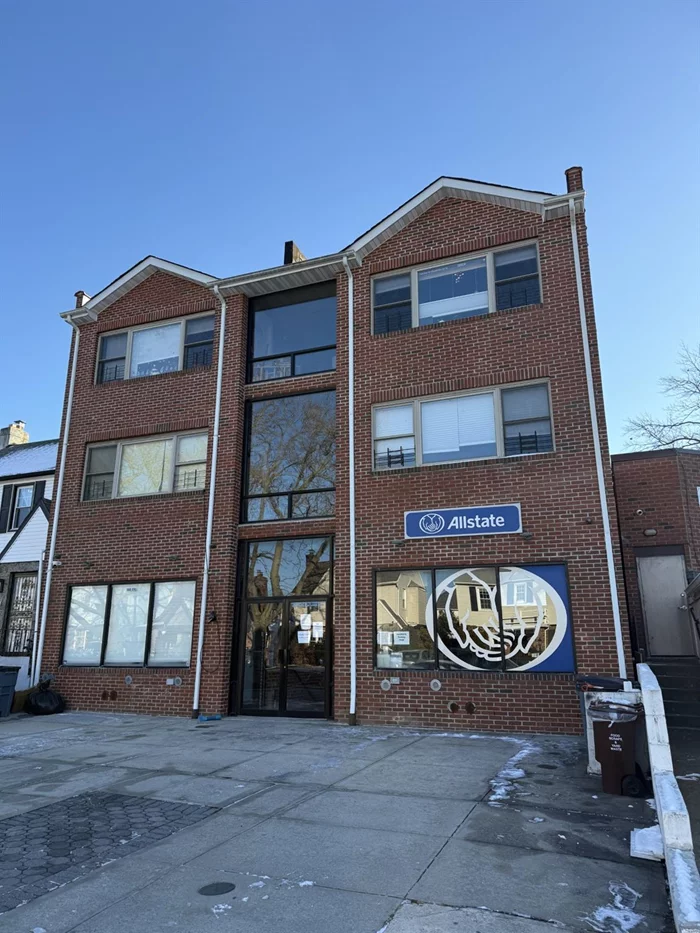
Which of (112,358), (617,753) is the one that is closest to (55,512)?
(112,358)

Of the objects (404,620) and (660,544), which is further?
(660,544)

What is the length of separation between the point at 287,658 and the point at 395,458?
14.4 feet

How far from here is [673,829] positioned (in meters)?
4.32

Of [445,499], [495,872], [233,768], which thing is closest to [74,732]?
[233,768]

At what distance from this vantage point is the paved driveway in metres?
3.87

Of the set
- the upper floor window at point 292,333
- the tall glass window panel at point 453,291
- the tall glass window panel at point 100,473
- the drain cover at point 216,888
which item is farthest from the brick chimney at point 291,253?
the drain cover at point 216,888

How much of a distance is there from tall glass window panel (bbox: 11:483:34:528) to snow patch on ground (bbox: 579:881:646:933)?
59.1ft

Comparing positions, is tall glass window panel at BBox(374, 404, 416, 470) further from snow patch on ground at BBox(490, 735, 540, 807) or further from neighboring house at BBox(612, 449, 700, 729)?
neighboring house at BBox(612, 449, 700, 729)

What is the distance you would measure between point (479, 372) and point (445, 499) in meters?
2.52

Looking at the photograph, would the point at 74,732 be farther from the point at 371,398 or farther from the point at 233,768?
the point at 371,398

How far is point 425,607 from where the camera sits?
Result: 1148 centimetres

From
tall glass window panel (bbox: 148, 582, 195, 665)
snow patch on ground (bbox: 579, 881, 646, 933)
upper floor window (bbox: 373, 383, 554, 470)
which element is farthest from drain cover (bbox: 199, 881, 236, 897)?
tall glass window panel (bbox: 148, 582, 195, 665)

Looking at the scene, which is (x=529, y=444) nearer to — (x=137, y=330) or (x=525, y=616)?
(x=525, y=616)

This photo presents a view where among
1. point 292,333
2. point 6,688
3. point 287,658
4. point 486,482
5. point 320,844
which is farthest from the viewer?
point 292,333
